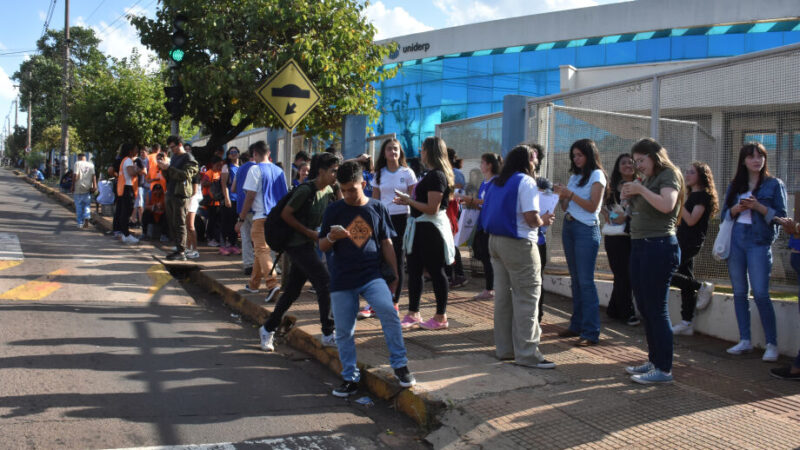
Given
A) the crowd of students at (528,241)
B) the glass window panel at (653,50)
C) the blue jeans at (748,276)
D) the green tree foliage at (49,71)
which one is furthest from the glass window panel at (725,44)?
the green tree foliage at (49,71)

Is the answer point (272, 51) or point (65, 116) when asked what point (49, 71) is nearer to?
point (65, 116)

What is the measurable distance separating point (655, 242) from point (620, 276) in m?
2.10

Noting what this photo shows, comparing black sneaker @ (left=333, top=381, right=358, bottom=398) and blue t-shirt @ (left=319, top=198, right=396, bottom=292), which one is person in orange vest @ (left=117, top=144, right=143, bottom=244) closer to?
blue t-shirt @ (left=319, top=198, right=396, bottom=292)

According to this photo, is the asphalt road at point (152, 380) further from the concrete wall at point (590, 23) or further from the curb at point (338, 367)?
the concrete wall at point (590, 23)

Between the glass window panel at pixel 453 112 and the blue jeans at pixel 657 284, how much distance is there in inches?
1479

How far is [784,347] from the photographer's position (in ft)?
18.7

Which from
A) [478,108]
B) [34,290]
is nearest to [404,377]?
[34,290]

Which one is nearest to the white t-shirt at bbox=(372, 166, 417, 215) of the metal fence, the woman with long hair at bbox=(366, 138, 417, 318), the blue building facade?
the woman with long hair at bbox=(366, 138, 417, 318)

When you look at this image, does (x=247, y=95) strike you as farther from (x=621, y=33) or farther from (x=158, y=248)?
(x=621, y=33)

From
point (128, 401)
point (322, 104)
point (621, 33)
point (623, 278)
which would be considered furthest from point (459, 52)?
point (128, 401)

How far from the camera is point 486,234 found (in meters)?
8.09

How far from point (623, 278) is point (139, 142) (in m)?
15.1

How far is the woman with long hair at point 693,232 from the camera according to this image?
6098 mm

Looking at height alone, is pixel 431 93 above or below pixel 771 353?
above
